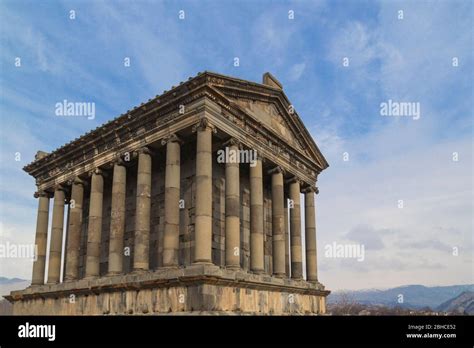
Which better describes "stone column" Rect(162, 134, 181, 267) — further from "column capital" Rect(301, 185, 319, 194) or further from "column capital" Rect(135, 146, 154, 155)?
"column capital" Rect(301, 185, 319, 194)

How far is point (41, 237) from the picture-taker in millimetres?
26297

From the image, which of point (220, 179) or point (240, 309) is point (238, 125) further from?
point (240, 309)

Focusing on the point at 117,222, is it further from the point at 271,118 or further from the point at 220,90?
the point at 271,118

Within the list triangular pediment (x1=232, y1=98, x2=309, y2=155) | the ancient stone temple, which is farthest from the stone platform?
triangular pediment (x1=232, y1=98, x2=309, y2=155)

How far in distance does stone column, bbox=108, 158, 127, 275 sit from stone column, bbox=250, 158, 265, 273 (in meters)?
6.48

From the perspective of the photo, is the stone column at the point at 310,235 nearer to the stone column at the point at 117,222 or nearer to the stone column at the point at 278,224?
the stone column at the point at 278,224

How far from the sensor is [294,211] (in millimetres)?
23984

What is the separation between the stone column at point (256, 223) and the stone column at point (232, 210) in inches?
68.2

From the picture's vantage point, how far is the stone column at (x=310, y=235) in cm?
2430

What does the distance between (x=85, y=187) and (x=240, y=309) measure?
590 inches

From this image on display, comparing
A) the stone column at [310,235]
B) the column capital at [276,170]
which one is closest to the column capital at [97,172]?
the column capital at [276,170]
